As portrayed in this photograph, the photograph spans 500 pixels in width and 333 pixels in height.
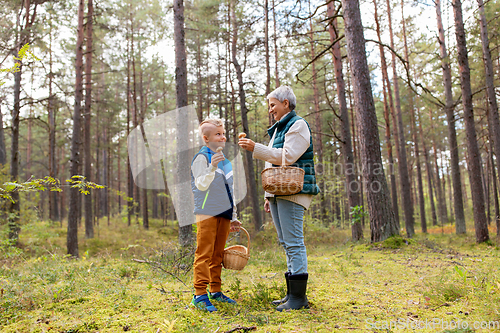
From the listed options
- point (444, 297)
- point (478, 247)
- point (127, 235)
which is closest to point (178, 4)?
point (444, 297)

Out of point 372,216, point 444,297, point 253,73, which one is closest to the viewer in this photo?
point 444,297

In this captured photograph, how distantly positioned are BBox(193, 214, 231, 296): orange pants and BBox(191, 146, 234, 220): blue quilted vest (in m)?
0.07

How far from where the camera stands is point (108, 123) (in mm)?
19312

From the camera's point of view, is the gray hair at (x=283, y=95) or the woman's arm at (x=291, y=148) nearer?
the woman's arm at (x=291, y=148)

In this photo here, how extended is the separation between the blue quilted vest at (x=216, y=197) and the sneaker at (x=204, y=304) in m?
0.78

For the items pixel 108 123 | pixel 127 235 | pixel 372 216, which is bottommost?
pixel 127 235

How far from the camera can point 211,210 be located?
2939mm

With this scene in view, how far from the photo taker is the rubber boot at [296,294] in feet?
8.67

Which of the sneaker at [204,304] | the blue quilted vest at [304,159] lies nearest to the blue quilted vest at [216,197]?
the blue quilted vest at [304,159]

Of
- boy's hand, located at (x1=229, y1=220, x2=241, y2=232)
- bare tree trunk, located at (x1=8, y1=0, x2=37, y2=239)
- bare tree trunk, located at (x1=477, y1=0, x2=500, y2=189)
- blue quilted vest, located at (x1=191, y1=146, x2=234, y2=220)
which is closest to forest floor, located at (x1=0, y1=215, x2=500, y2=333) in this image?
boy's hand, located at (x1=229, y1=220, x2=241, y2=232)

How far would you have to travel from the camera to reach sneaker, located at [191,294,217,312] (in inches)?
107

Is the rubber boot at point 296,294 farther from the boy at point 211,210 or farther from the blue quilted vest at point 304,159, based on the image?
the blue quilted vest at point 304,159

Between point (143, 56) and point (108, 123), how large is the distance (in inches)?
194

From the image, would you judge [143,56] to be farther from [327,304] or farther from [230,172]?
[327,304]
